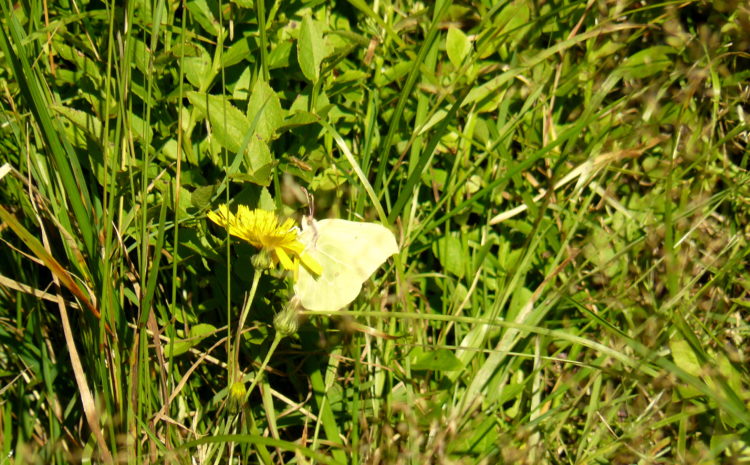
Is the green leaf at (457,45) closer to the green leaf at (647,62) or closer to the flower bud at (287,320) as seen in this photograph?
the green leaf at (647,62)

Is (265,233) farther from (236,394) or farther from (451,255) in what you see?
(451,255)

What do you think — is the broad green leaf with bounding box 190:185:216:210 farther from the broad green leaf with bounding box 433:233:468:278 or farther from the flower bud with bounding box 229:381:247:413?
the broad green leaf with bounding box 433:233:468:278

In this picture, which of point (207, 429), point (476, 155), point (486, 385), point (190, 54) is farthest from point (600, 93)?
point (207, 429)

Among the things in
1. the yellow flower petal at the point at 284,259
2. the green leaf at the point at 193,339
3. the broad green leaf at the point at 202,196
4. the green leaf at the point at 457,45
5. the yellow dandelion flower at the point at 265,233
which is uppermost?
the green leaf at the point at 457,45

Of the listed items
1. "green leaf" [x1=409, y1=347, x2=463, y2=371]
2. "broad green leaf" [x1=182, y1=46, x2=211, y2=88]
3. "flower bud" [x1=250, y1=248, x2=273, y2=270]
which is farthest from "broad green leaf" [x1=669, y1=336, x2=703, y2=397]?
"broad green leaf" [x1=182, y1=46, x2=211, y2=88]

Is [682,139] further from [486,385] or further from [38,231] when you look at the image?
[38,231]

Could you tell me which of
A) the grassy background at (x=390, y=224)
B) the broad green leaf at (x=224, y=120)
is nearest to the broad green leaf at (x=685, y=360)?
the grassy background at (x=390, y=224)

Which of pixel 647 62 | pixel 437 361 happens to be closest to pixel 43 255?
pixel 437 361

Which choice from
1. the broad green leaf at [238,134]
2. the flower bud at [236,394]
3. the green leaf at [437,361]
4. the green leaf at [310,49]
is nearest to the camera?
the flower bud at [236,394]
